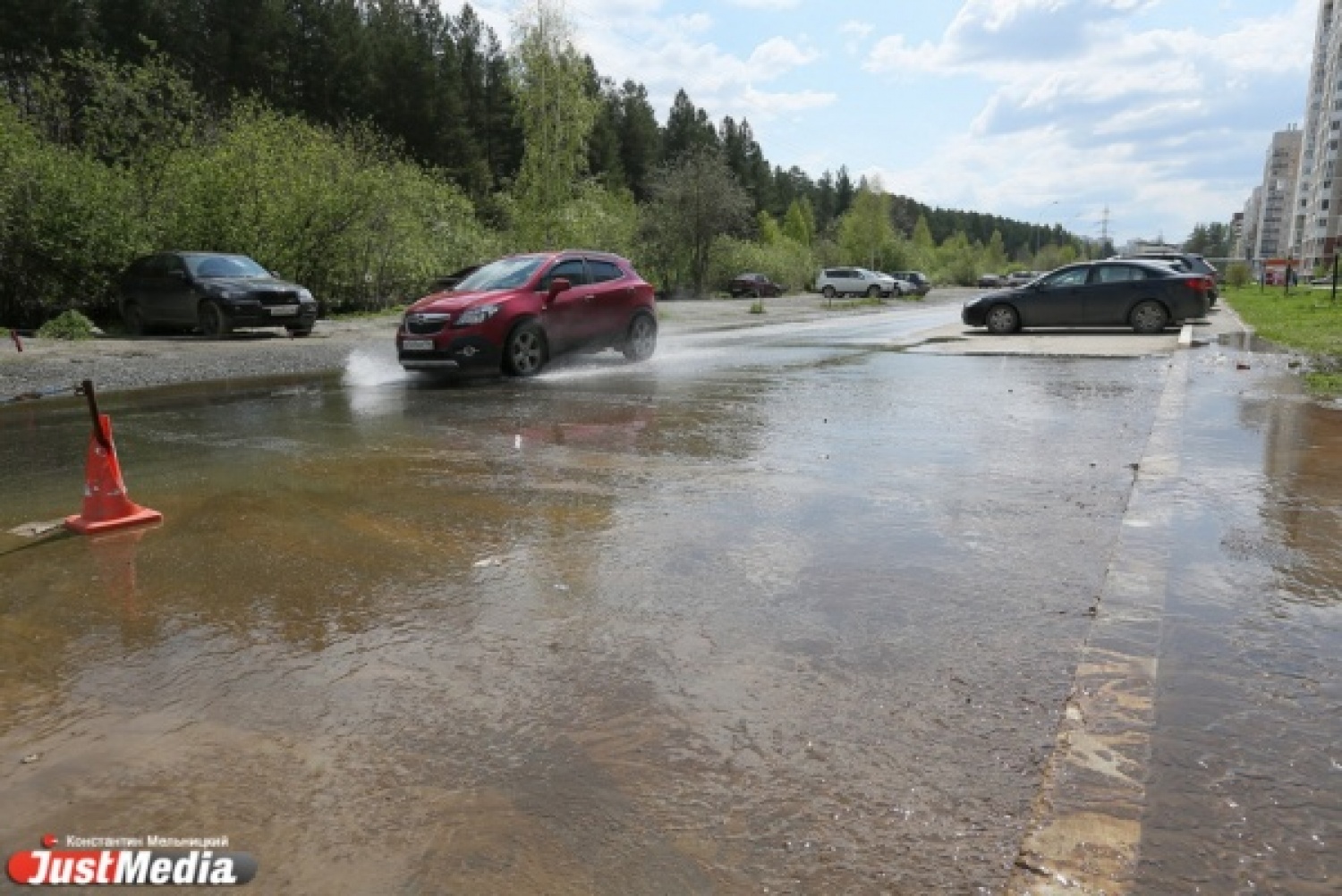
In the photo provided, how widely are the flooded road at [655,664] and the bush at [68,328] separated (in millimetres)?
12469

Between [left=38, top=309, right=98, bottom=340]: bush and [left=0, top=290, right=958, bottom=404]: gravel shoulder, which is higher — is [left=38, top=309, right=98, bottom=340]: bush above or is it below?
above

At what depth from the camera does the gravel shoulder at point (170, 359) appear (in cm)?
1272

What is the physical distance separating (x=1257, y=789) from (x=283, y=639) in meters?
3.22

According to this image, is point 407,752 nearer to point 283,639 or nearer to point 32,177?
point 283,639

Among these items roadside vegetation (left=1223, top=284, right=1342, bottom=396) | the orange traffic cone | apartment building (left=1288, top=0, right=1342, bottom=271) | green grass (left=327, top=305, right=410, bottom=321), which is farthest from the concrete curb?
apartment building (left=1288, top=0, right=1342, bottom=271)

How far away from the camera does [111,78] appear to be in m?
22.7

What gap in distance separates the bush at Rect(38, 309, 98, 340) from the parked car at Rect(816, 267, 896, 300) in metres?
41.1

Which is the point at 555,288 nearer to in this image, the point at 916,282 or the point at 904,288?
the point at 904,288

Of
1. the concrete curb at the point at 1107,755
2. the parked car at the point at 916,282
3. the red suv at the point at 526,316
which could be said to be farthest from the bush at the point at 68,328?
the parked car at the point at 916,282

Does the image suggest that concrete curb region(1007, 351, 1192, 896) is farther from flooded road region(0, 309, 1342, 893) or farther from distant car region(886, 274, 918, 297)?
distant car region(886, 274, 918, 297)

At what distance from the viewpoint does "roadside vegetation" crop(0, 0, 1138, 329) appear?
19766 mm

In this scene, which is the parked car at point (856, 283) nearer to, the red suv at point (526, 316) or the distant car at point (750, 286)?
the distant car at point (750, 286)

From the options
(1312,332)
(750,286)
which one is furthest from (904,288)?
(1312,332)

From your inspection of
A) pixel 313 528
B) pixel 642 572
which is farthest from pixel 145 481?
pixel 642 572
